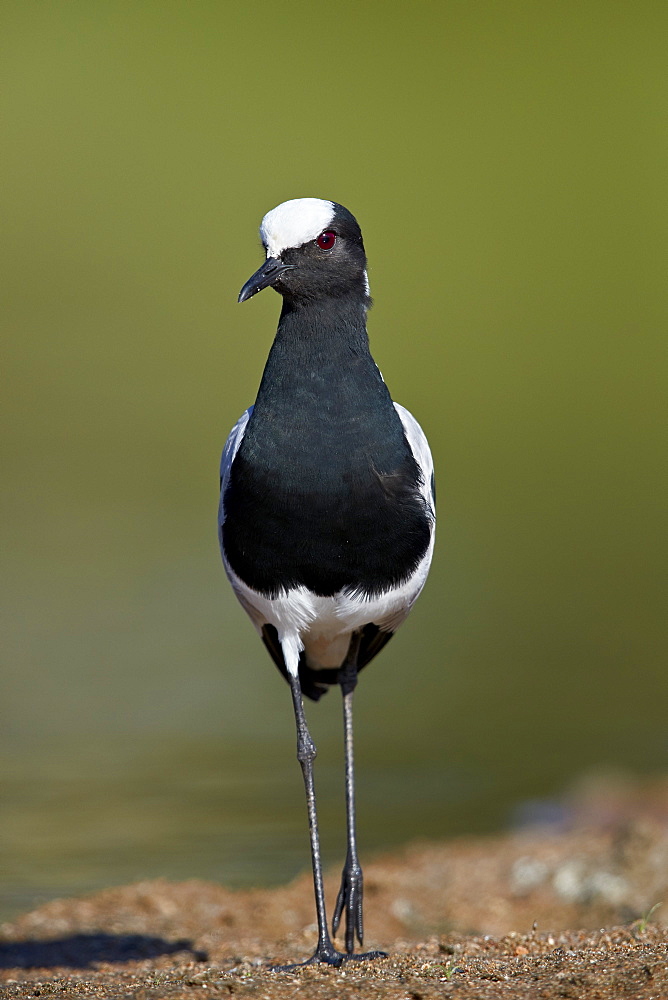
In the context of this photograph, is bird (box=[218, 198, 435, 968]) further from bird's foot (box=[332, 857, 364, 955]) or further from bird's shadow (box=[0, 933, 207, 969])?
bird's shadow (box=[0, 933, 207, 969])

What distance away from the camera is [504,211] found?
22797 mm

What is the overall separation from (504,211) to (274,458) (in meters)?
18.7

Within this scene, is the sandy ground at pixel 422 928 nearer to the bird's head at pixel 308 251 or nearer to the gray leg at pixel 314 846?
the gray leg at pixel 314 846

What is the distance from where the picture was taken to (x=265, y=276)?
5023mm

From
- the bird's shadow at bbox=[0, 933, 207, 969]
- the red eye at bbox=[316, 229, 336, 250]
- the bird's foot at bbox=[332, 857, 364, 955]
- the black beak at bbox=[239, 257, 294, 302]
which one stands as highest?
the red eye at bbox=[316, 229, 336, 250]

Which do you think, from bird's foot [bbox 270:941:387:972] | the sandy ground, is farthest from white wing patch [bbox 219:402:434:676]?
the sandy ground

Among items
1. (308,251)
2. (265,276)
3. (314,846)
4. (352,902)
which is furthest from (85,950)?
(308,251)

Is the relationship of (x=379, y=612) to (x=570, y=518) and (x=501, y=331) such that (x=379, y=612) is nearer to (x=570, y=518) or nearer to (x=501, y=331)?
(x=570, y=518)

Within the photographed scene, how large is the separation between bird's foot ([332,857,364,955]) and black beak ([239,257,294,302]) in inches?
88.3

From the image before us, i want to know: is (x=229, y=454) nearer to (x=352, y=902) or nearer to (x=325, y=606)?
(x=325, y=606)

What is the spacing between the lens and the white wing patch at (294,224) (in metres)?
5.07

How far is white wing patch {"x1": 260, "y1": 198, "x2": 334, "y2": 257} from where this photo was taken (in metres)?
5.07

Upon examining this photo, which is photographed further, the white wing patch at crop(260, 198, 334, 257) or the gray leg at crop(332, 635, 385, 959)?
the gray leg at crop(332, 635, 385, 959)

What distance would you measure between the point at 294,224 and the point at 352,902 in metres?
2.62
